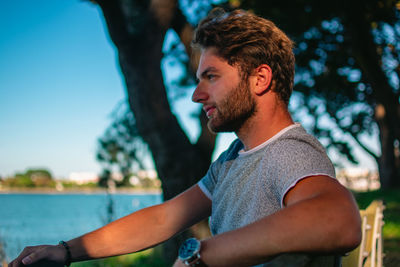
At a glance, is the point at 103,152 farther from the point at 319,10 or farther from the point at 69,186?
the point at 69,186

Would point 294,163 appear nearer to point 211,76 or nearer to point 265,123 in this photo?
point 265,123

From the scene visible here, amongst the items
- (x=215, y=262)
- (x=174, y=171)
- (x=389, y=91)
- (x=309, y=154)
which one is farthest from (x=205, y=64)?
(x=389, y=91)

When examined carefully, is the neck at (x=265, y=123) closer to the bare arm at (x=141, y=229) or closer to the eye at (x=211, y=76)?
the eye at (x=211, y=76)

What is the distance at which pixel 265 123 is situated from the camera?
178 cm

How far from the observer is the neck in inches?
69.6

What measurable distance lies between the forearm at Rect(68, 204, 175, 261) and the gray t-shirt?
278mm

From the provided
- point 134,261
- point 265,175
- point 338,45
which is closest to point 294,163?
point 265,175

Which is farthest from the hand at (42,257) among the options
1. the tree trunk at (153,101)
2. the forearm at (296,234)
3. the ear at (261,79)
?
the tree trunk at (153,101)

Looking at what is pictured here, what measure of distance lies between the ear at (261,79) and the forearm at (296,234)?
0.75 metres

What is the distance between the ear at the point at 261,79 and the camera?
1.80m

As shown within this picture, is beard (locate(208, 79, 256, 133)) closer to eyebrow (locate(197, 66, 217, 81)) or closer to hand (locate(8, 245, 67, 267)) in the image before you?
eyebrow (locate(197, 66, 217, 81))

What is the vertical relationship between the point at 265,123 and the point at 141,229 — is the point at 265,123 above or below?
above

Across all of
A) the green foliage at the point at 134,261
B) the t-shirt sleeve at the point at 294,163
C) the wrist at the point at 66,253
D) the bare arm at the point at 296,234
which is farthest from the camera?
the green foliage at the point at 134,261

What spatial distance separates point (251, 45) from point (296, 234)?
979mm
